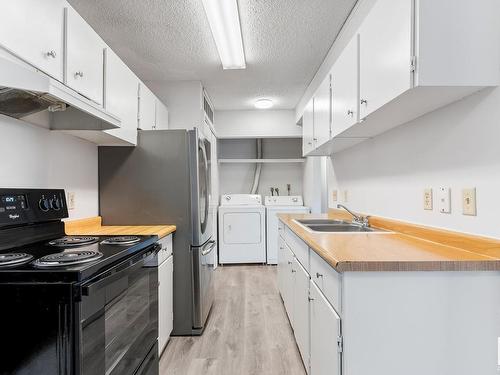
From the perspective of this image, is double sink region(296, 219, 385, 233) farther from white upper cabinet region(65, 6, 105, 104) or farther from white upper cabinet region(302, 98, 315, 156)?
white upper cabinet region(65, 6, 105, 104)

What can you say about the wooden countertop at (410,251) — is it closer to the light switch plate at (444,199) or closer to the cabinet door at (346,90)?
the light switch plate at (444,199)

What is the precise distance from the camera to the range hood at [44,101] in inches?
41.8

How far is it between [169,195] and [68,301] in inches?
57.1

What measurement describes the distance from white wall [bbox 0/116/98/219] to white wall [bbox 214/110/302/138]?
2.65 meters

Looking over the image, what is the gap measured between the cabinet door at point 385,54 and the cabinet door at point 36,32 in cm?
149

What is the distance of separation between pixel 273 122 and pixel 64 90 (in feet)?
12.5

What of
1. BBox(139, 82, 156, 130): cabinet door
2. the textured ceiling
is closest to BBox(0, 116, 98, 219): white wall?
BBox(139, 82, 156, 130): cabinet door

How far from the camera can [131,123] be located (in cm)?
230

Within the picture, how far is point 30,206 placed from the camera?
1522mm

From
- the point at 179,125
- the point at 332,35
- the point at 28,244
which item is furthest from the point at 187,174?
the point at 332,35

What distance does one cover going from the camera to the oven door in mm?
1001

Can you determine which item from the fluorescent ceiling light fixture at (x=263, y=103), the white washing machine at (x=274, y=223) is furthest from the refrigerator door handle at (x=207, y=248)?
the fluorescent ceiling light fixture at (x=263, y=103)

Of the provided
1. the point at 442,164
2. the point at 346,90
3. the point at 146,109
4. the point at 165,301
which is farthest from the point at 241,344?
the point at 146,109

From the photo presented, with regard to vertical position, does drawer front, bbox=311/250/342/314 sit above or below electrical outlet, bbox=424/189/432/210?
below
